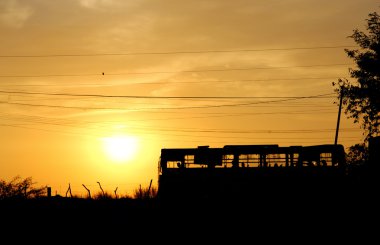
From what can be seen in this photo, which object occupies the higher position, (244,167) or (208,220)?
(244,167)

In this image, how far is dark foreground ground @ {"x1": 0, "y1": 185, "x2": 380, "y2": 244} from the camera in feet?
112

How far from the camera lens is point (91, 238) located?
33969 millimetres

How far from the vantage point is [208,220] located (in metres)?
38.0

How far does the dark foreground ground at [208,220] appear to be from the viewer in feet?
112

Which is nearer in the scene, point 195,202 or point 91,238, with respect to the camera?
point 91,238

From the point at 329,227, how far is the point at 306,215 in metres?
3.30

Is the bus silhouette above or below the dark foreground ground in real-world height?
above

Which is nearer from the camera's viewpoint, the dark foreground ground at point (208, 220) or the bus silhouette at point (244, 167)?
the dark foreground ground at point (208, 220)

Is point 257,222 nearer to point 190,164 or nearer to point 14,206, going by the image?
point 14,206

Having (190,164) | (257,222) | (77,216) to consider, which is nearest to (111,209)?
(77,216)

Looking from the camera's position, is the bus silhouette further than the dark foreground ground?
Yes

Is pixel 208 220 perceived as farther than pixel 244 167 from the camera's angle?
No

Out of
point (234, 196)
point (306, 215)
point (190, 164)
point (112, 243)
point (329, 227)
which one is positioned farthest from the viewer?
point (190, 164)

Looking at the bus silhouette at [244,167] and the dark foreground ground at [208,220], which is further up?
the bus silhouette at [244,167]
